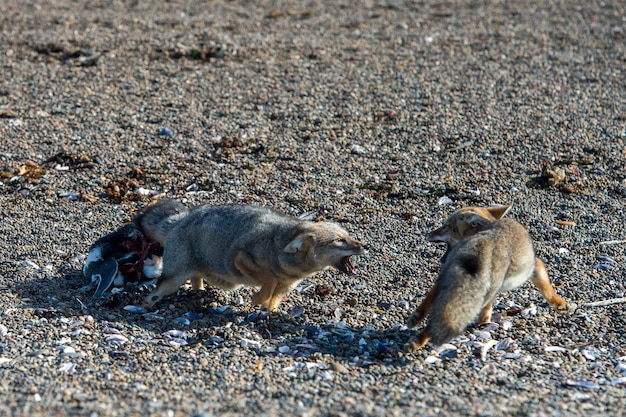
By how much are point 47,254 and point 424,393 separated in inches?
181

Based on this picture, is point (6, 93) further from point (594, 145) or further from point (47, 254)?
point (594, 145)

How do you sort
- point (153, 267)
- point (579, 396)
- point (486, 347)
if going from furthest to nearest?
point (153, 267)
point (486, 347)
point (579, 396)

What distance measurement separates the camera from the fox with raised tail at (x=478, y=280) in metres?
7.54

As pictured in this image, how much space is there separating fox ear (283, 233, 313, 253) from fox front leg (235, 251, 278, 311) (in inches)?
12.1

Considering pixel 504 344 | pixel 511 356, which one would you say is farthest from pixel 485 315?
pixel 511 356

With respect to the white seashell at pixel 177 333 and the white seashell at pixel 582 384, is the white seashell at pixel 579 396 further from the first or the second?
the white seashell at pixel 177 333

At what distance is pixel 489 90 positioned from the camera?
15.6 m

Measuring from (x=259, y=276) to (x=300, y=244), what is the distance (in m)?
0.49

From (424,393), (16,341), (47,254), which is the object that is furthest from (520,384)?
(47,254)

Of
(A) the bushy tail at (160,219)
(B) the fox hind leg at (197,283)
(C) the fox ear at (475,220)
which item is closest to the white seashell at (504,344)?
(C) the fox ear at (475,220)

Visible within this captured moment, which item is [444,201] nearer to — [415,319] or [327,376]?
[415,319]

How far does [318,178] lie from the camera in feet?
40.2

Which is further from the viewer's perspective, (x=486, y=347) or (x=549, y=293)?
(x=549, y=293)

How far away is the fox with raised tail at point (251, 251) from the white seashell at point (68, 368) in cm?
152
